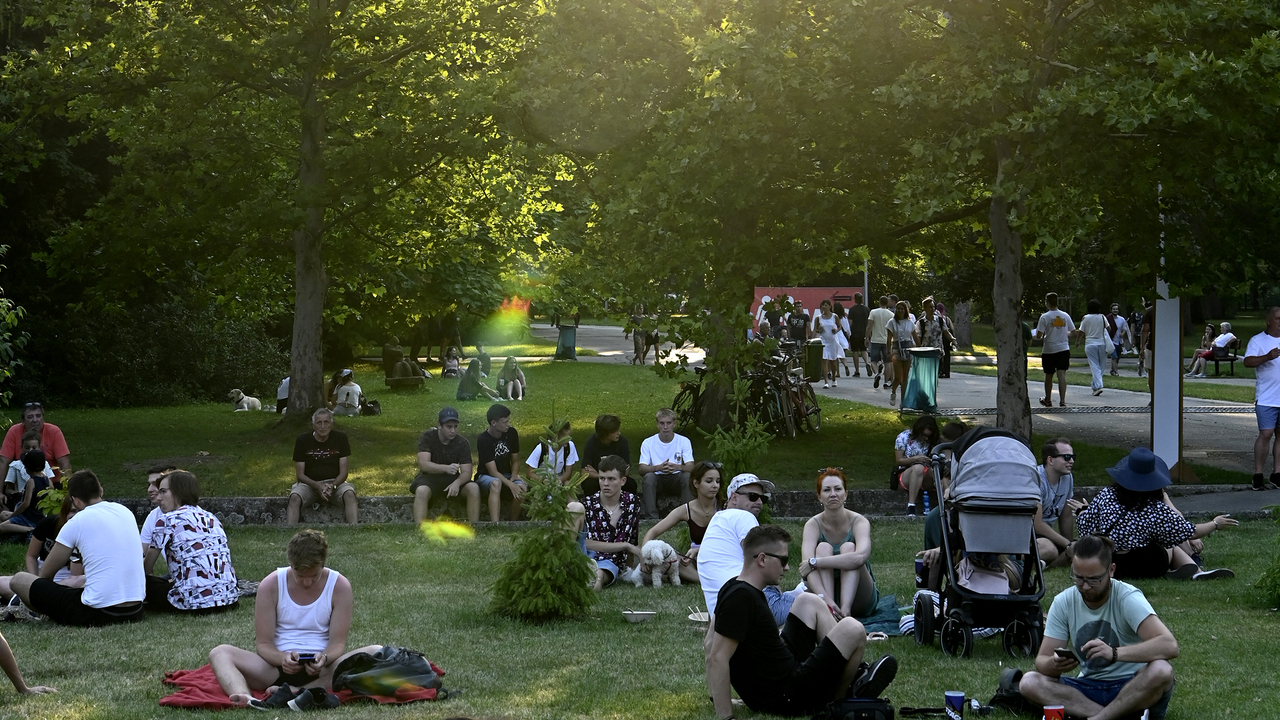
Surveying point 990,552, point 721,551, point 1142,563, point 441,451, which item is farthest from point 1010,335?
point 721,551

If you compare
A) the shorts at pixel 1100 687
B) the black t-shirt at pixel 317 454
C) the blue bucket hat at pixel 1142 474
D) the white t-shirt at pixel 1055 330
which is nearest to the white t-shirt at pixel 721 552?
the shorts at pixel 1100 687

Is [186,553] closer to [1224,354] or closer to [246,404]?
[246,404]

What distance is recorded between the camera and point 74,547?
10.3 metres

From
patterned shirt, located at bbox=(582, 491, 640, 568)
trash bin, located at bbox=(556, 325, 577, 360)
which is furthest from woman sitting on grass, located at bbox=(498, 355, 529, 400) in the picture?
patterned shirt, located at bbox=(582, 491, 640, 568)

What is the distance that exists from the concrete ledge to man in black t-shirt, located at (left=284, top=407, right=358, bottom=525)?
9.0 inches

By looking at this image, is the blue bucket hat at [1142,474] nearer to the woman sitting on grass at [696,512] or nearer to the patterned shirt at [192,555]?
the woman sitting on grass at [696,512]

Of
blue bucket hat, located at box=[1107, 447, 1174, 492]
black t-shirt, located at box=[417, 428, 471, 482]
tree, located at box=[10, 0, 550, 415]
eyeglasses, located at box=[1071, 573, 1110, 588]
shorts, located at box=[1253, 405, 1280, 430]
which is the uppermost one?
tree, located at box=[10, 0, 550, 415]

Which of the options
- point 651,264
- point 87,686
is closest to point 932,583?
point 87,686

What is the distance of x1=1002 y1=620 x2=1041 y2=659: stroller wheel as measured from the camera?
29.8 ft

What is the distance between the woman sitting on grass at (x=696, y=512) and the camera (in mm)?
11688

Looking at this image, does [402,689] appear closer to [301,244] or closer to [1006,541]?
[1006,541]

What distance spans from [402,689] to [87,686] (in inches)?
78.2

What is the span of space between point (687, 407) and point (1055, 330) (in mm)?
7763

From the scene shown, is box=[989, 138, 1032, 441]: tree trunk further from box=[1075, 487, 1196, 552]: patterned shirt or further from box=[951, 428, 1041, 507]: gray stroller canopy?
box=[951, 428, 1041, 507]: gray stroller canopy
